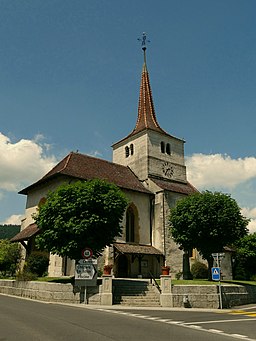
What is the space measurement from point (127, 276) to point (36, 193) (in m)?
12.1

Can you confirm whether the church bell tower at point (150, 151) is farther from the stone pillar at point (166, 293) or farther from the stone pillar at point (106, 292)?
the stone pillar at point (106, 292)

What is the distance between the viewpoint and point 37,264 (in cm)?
2786

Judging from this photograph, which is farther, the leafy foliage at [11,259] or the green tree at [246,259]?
the green tree at [246,259]

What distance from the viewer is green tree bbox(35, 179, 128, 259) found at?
21781mm

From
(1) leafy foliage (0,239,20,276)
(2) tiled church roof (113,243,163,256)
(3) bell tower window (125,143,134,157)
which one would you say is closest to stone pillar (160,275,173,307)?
(2) tiled church roof (113,243,163,256)

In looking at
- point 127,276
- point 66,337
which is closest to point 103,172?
point 127,276

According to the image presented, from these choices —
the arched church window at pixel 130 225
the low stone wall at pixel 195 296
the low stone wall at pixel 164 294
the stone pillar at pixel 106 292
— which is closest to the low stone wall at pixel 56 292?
the low stone wall at pixel 164 294

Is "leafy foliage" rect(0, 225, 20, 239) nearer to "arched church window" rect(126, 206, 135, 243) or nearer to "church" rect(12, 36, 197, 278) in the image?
"church" rect(12, 36, 197, 278)

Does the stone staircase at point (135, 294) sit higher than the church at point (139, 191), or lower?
lower

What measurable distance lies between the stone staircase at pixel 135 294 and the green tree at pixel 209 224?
6.47 meters

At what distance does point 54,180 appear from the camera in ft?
103

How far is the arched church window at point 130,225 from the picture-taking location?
33875 mm

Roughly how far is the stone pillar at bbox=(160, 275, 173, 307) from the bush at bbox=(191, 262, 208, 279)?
13545 mm

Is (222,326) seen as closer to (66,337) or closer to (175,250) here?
(66,337)
